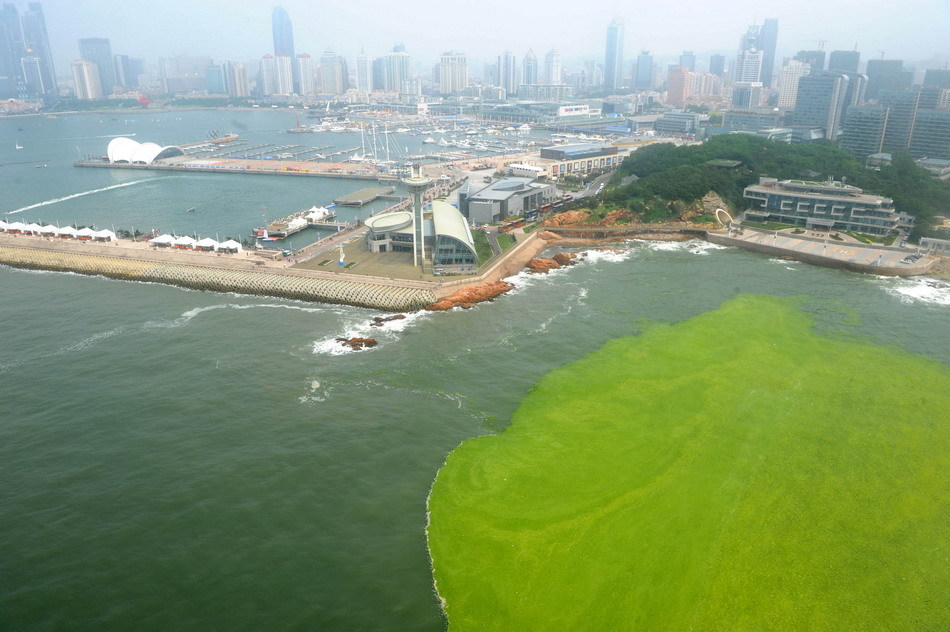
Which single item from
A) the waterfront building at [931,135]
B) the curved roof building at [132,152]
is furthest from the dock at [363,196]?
the waterfront building at [931,135]

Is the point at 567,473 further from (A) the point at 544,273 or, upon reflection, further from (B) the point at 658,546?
(A) the point at 544,273

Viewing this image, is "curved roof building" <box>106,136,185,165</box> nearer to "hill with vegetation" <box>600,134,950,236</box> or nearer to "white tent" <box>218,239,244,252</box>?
"white tent" <box>218,239,244,252</box>

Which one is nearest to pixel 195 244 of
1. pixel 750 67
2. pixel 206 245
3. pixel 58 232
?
pixel 206 245

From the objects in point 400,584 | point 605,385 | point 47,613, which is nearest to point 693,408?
point 605,385

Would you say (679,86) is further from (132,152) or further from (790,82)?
(132,152)

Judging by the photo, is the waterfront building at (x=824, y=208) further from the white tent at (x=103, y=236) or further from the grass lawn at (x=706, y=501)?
the white tent at (x=103, y=236)

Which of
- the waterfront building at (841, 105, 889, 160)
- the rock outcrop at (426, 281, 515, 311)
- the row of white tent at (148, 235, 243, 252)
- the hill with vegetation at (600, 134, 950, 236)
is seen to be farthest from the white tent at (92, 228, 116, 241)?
the waterfront building at (841, 105, 889, 160)
